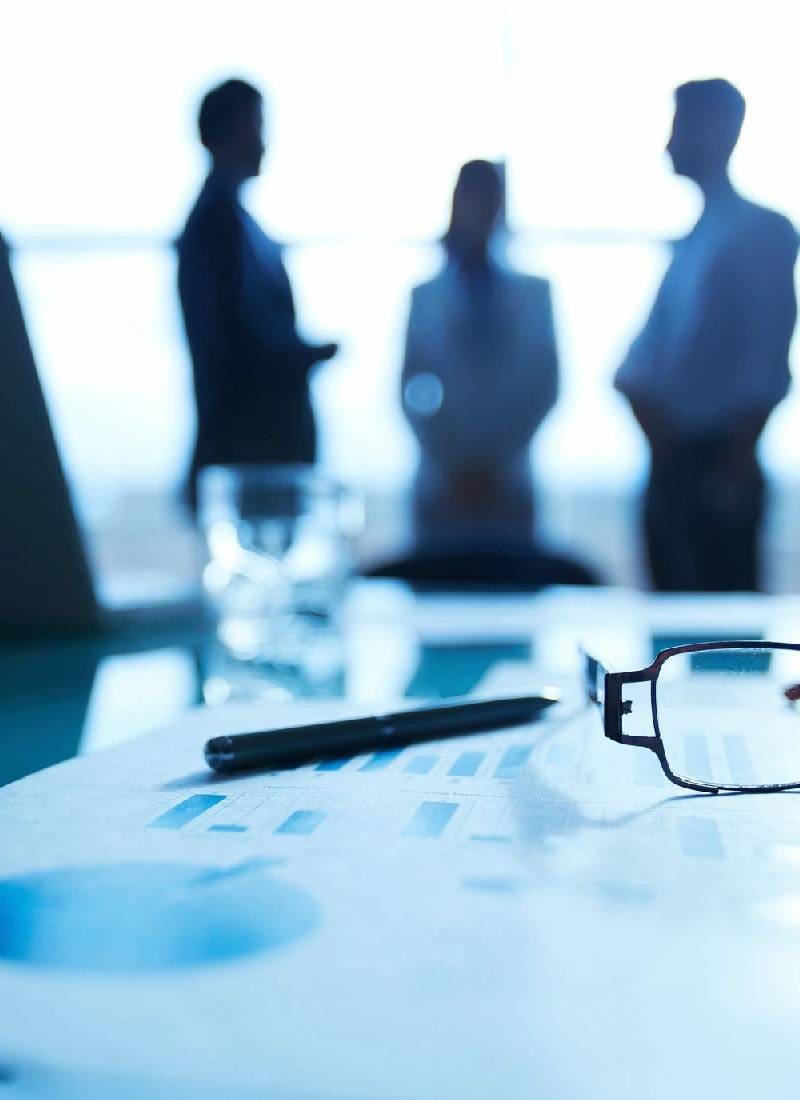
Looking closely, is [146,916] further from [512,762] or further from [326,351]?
[326,351]

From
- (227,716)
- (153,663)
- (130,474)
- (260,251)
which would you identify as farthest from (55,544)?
(130,474)

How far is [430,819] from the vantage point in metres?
0.30

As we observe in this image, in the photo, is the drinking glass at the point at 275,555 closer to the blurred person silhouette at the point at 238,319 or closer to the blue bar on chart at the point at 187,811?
the blue bar on chart at the point at 187,811

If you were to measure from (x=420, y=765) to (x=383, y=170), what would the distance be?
2828 mm

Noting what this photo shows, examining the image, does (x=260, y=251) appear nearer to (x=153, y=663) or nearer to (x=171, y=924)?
(x=153, y=663)

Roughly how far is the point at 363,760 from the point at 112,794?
0.10m

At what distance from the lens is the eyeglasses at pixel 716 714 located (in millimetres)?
356

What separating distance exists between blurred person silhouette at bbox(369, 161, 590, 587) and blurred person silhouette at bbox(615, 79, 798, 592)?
10.6 inches

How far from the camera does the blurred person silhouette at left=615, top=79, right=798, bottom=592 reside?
192cm

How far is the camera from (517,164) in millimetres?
2973

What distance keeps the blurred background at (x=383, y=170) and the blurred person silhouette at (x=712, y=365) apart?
2.3 inches

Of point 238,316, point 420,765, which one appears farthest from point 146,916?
point 238,316

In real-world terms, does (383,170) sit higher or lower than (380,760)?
higher

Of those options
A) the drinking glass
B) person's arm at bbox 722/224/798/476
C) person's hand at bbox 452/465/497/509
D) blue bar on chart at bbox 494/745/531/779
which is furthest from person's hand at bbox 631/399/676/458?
blue bar on chart at bbox 494/745/531/779
